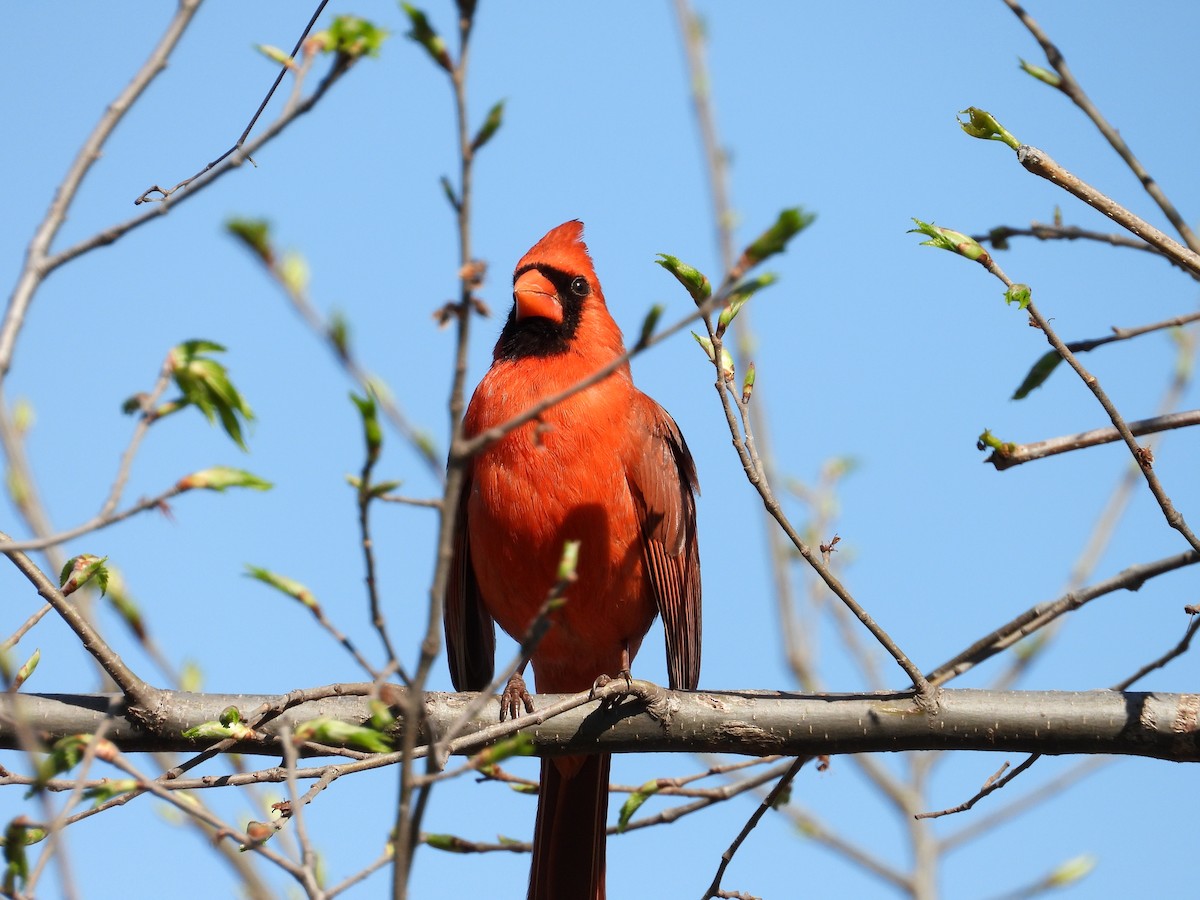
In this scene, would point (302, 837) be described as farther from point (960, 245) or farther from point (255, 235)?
point (960, 245)

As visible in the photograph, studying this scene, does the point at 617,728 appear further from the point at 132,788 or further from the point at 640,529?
the point at 132,788


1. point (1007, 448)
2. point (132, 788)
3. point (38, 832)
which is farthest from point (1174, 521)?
point (38, 832)

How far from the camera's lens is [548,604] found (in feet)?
5.77

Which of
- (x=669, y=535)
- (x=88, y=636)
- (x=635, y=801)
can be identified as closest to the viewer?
(x=88, y=636)

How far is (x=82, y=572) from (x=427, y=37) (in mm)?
1600

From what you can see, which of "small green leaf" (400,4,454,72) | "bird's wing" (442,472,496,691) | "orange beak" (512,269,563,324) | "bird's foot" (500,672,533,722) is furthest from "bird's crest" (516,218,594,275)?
"small green leaf" (400,4,454,72)

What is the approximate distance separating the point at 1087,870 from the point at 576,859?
1667 mm

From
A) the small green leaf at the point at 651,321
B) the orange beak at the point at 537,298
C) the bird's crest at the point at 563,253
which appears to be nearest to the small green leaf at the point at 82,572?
the small green leaf at the point at 651,321

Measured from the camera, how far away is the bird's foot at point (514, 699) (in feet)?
11.3

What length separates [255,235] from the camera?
5.54 feet

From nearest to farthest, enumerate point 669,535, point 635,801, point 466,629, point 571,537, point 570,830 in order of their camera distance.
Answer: point 635,801 → point 571,537 → point 570,830 → point 669,535 → point 466,629

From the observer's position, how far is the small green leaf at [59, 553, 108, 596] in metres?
2.73

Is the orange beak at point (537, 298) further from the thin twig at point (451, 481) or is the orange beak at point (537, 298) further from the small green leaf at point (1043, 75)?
the thin twig at point (451, 481)

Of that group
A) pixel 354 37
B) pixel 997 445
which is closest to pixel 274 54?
pixel 354 37
